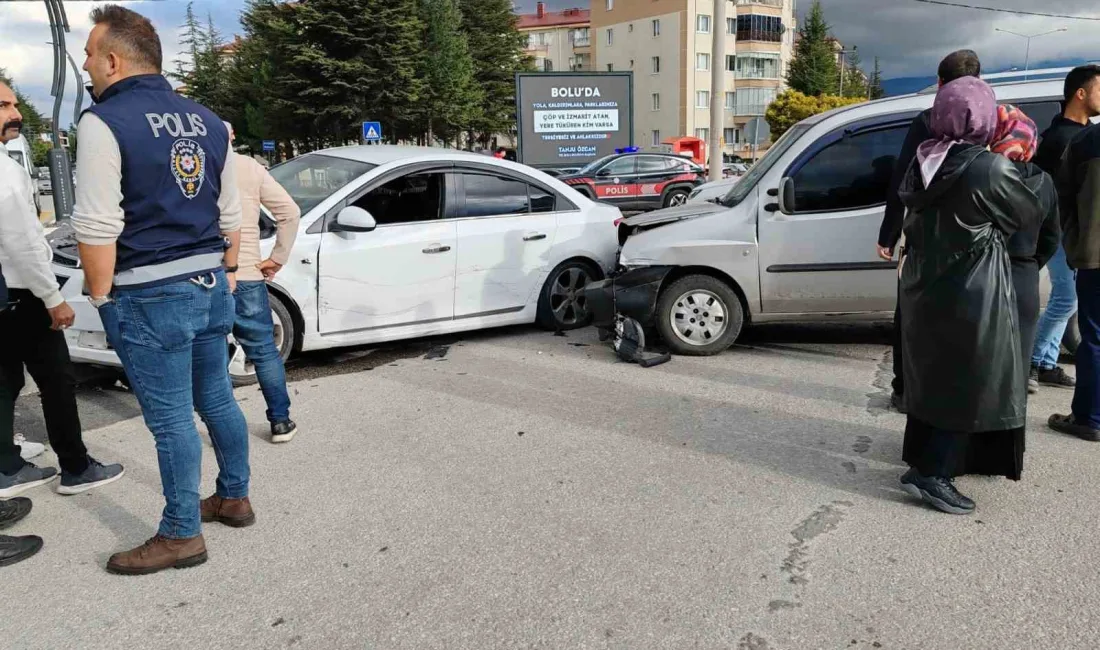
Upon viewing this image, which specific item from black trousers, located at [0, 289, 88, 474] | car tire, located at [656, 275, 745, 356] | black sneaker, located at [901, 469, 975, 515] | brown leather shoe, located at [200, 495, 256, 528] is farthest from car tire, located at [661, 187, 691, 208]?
brown leather shoe, located at [200, 495, 256, 528]

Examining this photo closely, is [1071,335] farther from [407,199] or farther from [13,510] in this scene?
[13,510]

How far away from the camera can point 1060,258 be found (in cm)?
517

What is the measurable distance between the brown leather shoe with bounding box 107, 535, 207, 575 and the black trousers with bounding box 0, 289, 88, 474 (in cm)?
102

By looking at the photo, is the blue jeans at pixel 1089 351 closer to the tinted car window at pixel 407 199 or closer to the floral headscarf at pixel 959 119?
the floral headscarf at pixel 959 119

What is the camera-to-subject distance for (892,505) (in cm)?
375

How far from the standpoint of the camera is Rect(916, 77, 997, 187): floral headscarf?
11.0 feet

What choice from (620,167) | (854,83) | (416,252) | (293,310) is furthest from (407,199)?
(854,83)

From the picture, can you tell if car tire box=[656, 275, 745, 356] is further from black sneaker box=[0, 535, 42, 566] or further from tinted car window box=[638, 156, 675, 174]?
tinted car window box=[638, 156, 675, 174]

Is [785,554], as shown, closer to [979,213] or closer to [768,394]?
[979,213]

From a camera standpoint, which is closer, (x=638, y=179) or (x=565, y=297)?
(x=565, y=297)

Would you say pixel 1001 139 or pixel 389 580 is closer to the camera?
pixel 389 580

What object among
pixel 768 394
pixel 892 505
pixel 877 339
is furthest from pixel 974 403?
pixel 877 339

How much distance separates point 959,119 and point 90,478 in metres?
4.26

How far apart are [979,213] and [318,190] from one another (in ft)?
15.2
